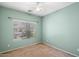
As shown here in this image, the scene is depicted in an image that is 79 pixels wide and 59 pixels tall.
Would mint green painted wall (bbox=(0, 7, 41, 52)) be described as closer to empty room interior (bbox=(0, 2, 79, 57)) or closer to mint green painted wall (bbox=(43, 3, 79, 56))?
empty room interior (bbox=(0, 2, 79, 57))

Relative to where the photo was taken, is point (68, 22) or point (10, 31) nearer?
point (68, 22)

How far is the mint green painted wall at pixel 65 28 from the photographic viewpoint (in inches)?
88.9

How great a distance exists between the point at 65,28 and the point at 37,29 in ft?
6.37

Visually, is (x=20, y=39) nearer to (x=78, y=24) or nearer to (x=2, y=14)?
(x=2, y=14)

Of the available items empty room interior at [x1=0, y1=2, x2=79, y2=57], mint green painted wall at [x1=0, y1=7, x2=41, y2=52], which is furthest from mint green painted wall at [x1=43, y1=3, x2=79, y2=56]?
mint green painted wall at [x1=0, y1=7, x2=41, y2=52]

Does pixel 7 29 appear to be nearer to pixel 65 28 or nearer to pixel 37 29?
pixel 37 29

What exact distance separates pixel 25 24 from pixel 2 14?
126 cm

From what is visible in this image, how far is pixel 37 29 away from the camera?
4.20 metres

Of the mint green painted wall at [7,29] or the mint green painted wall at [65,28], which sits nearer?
the mint green painted wall at [65,28]

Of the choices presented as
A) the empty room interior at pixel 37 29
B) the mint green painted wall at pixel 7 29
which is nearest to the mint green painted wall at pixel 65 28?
the empty room interior at pixel 37 29

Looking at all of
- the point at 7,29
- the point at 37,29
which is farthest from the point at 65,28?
the point at 7,29

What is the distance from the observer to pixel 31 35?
3.94 m

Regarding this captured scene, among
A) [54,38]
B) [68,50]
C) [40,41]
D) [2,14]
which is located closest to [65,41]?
[68,50]

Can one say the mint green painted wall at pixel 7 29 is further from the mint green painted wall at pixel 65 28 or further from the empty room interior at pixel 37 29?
the mint green painted wall at pixel 65 28
